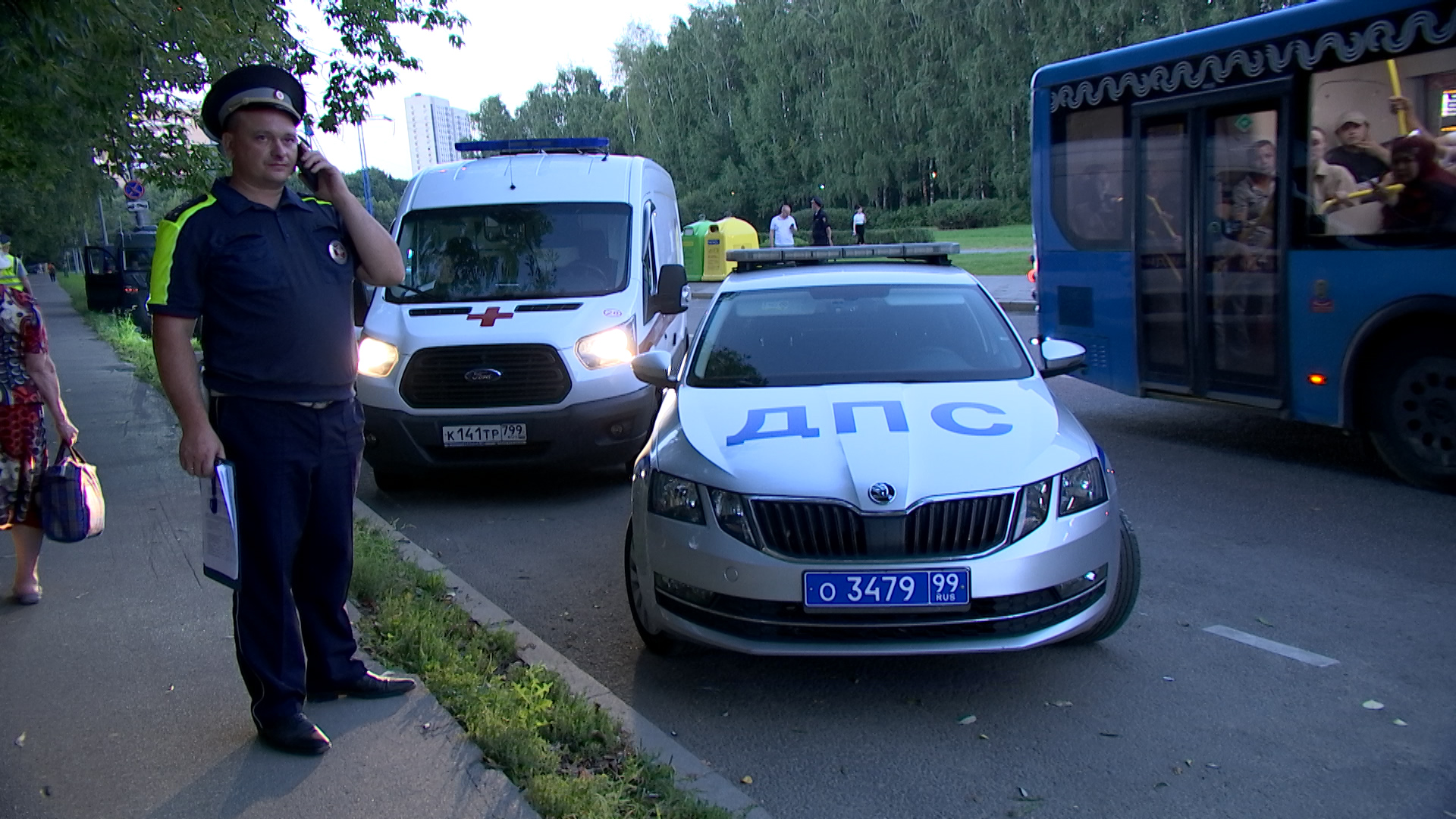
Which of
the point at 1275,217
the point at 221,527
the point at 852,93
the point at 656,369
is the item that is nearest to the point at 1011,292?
the point at 1275,217

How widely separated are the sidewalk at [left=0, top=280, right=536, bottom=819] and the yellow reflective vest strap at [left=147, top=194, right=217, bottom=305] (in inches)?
53.8

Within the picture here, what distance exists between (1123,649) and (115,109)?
254 inches

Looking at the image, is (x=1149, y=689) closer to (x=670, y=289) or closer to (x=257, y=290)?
(x=257, y=290)

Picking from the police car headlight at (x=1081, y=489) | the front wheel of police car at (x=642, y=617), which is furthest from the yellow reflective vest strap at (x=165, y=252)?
the police car headlight at (x=1081, y=489)

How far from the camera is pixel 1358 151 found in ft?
24.3

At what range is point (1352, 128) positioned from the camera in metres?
7.44

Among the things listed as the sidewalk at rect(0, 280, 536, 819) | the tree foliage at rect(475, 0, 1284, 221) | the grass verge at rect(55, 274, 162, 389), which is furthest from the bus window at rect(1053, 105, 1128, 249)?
the tree foliage at rect(475, 0, 1284, 221)

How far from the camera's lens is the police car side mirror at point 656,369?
5.69m

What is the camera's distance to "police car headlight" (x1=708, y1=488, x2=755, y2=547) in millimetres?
4270

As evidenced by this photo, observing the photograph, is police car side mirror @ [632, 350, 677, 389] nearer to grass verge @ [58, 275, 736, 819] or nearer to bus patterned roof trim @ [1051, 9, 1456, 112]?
grass verge @ [58, 275, 736, 819]

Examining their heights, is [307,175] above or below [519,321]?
above

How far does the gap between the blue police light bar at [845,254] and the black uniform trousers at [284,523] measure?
10.7ft

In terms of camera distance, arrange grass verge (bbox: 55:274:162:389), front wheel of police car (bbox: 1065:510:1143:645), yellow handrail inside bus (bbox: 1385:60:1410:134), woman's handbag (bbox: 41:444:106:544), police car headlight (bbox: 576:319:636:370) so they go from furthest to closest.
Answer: grass verge (bbox: 55:274:162:389), police car headlight (bbox: 576:319:636:370), yellow handrail inside bus (bbox: 1385:60:1410:134), woman's handbag (bbox: 41:444:106:544), front wheel of police car (bbox: 1065:510:1143:645)

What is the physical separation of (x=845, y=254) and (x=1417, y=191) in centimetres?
324
